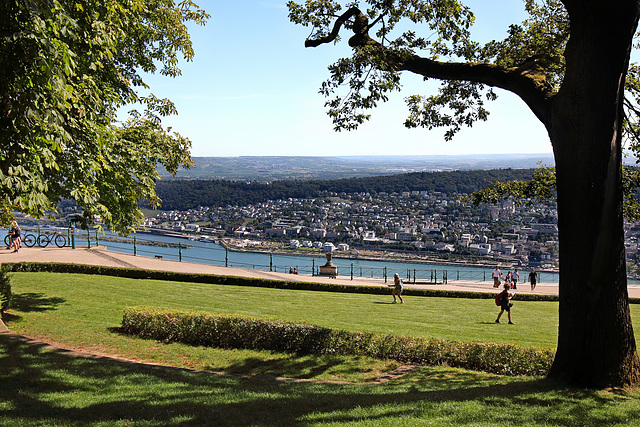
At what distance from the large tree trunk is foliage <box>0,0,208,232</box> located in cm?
650

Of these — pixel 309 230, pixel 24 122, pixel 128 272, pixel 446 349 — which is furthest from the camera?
pixel 309 230

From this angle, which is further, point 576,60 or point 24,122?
point 576,60

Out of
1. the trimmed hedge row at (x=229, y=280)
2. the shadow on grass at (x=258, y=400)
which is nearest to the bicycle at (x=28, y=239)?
the trimmed hedge row at (x=229, y=280)

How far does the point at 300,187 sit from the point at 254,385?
89413 mm

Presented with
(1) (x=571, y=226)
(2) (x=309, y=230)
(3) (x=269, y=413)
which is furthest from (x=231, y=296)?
(2) (x=309, y=230)

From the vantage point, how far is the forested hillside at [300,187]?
76250mm

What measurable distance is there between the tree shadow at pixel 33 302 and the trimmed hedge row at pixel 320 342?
292cm

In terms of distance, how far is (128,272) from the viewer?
18.2 metres

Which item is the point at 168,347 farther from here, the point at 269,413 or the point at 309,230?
the point at 309,230

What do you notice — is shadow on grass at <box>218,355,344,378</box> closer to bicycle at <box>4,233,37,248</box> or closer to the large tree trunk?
the large tree trunk

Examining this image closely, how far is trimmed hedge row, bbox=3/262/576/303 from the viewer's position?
58.2 feet

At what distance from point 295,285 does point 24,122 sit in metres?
14.5

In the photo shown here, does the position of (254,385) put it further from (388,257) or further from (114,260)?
(388,257)

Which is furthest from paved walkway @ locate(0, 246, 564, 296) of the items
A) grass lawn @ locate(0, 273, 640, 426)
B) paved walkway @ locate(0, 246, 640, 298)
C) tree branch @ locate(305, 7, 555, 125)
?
tree branch @ locate(305, 7, 555, 125)
